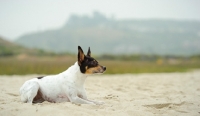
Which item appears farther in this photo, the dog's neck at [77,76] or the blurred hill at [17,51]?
the blurred hill at [17,51]

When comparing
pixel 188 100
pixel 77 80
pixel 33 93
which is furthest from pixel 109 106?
pixel 188 100

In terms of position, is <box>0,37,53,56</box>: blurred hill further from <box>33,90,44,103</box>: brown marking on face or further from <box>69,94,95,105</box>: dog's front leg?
<box>69,94,95,105</box>: dog's front leg

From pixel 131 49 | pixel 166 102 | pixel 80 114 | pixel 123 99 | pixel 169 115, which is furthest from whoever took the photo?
pixel 131 49

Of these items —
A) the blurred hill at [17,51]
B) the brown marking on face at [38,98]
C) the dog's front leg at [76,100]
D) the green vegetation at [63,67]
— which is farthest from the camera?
the blurred hill at [17,51]

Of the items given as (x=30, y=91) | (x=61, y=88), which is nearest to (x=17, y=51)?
(x=30, y=91)

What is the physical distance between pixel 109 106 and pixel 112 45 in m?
191

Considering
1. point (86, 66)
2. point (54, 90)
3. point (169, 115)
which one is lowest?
point (169, 115)

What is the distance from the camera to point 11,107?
554cm

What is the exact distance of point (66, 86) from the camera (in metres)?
6.22

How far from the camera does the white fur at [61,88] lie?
620 cm

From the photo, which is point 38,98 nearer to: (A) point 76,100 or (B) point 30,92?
(B) point 30,92

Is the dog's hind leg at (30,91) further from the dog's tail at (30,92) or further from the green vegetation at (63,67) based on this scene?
the green vegetation at (63,67)

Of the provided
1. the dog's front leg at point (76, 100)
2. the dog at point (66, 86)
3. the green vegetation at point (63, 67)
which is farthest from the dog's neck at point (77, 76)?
the green vegetation at point (63, 67)

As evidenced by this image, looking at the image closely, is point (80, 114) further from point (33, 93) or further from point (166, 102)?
point (166, 102)
